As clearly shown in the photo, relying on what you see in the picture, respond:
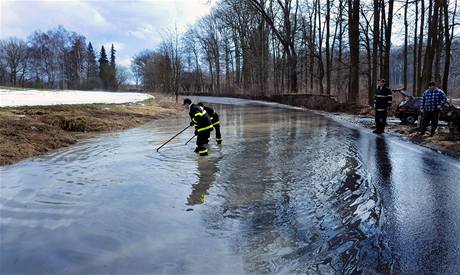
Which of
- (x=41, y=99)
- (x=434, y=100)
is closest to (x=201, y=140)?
(x=434, y=100)

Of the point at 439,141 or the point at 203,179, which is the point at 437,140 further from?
the point at 203,179

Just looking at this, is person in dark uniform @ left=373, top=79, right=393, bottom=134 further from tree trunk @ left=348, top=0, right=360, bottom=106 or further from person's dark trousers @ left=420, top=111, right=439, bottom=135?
tree trunk @ left=348, top=0, right=360, bottom=106

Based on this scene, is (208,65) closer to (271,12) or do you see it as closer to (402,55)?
(271,12)

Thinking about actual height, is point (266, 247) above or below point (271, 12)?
below

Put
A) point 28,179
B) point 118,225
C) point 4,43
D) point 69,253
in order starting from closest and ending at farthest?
point 69,253 → point 118,225 → point 28,179 → point 4,43

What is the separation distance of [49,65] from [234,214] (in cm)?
9255

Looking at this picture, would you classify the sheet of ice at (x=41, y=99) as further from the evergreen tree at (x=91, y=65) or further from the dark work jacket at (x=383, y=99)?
the evergreen tree at (x=91, y=65)

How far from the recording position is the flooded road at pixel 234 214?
14.1 feet

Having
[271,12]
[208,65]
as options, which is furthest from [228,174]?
[208,65]

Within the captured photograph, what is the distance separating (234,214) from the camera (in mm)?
5824

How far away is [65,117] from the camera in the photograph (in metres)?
15.7

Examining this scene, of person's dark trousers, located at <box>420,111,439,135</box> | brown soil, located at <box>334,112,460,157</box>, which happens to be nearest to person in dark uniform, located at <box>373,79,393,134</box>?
brown soil, located at <box>334,112,460,157</box>

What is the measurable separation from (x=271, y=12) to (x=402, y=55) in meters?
16.0

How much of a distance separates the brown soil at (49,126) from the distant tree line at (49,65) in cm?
6986
